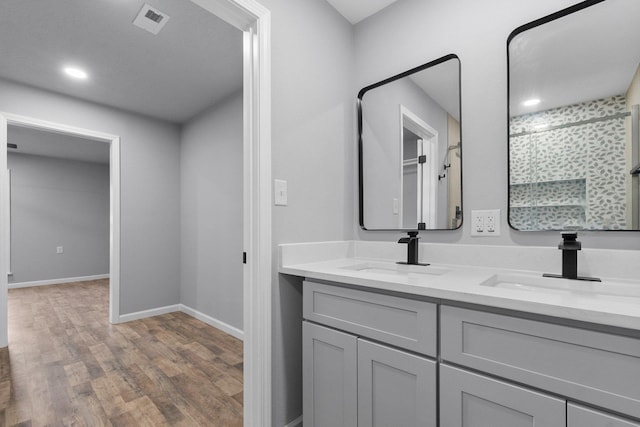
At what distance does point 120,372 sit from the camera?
219cm

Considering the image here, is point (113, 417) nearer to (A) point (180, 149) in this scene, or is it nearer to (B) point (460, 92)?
(B) point (460, 92)

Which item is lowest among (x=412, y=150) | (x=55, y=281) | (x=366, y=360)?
(x=55, y=281)

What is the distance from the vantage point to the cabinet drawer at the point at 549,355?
0.69 meters

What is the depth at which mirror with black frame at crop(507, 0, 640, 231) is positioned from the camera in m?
1.12

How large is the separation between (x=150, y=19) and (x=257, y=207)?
157cm

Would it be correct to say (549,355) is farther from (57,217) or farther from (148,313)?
(57,217)

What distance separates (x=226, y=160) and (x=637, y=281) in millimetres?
2991

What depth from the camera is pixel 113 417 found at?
66.0 inches

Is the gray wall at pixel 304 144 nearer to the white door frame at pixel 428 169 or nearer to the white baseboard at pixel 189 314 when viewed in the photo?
the white door frame at pixel 428 169

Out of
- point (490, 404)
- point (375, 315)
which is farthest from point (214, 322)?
point (490, 404)

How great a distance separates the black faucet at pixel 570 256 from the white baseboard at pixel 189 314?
2.55m

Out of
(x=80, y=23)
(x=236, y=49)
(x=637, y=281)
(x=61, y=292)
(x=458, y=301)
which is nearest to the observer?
(x=458, y=301)

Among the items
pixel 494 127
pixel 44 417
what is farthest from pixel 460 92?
pixel 44 417

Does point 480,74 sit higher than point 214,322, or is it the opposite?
point 480,74
